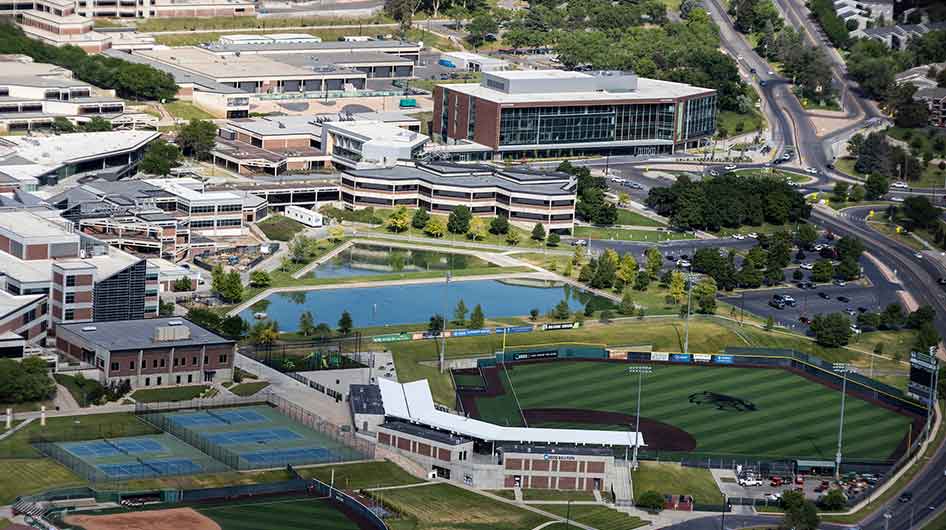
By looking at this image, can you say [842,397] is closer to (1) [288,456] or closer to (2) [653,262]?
(2) [653,262]

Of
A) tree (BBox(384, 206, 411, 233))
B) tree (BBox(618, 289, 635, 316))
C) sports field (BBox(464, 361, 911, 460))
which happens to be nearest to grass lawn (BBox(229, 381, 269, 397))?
sports field (BBox(464, 361, 911, 460))

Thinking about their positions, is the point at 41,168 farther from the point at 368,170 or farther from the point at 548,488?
the point at 548,488

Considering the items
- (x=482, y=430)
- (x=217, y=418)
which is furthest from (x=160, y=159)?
(x=482, y=430)

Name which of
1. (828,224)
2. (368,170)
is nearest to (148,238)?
(368,170)

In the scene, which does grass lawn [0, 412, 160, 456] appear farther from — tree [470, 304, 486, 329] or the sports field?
tree [470, 304, 486, 329]

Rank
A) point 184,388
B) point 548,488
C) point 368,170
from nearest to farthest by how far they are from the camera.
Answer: point 548,488, point 184,388, point 368,170

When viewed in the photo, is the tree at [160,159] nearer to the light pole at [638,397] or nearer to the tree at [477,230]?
the tree at [477,230]
